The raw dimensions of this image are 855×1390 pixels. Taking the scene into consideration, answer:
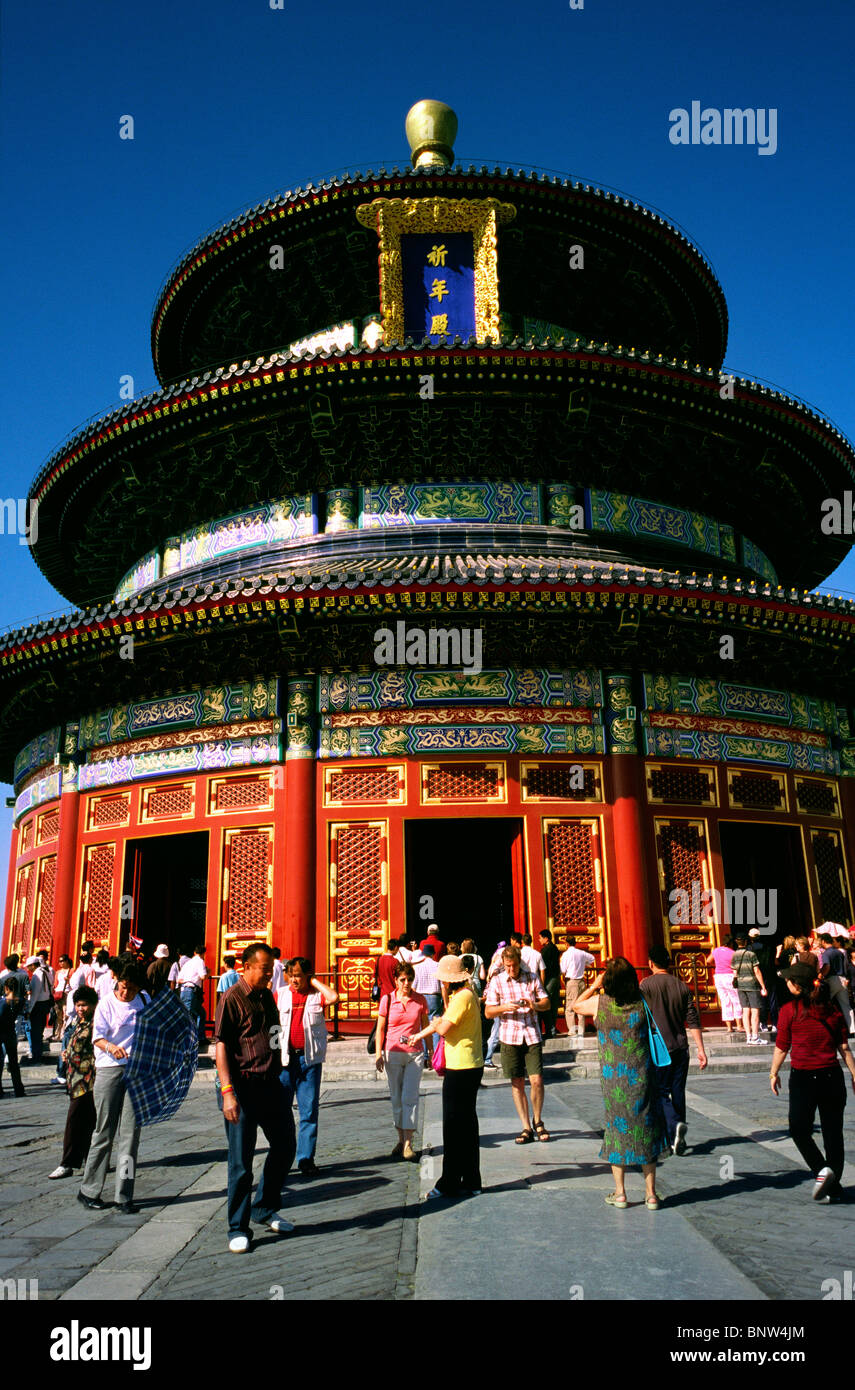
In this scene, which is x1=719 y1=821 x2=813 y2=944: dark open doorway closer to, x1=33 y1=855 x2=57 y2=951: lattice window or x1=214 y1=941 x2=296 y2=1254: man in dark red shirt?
x1=214 y1=941 x2=296 y2=1254: man in dark red shirt

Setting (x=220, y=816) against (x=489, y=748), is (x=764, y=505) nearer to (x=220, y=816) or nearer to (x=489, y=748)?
(x=489, y=748)

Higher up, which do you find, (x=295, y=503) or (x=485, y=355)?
(x=485, y=355)

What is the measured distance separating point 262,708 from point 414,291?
31.7 ft

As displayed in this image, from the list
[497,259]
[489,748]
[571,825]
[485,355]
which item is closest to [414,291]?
[497,259]

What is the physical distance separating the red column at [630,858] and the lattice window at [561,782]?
1.22 ft

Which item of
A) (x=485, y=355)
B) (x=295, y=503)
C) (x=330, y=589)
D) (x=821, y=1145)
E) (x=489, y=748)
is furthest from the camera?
(x=295, y=503)

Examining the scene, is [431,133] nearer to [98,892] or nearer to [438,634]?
[438,634]

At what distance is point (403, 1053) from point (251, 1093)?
8.04 ft

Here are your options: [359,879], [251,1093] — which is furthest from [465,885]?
[251,1093]

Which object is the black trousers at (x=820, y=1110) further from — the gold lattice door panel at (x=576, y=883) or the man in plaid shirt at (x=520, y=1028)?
the gold lattice door panel at (x=576, y=883)

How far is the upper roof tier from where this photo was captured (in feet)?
66.8

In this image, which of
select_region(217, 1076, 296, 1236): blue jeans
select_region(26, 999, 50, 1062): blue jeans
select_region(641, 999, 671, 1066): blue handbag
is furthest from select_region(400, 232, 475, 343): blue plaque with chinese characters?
select_region(217, 1076, 296, 1236): blue jeans

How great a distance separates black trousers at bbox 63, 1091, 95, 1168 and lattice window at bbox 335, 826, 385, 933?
7.00 m

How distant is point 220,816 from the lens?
15.6 m
